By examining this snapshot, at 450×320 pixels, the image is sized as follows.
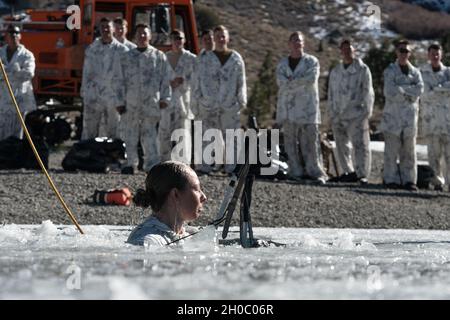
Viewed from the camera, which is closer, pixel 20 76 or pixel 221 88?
pixel 221 88

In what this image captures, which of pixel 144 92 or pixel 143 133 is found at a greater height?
pixel 144 92

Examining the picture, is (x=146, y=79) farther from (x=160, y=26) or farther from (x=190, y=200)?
(x=190, y=200)

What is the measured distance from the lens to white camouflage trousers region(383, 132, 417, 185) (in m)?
16.8

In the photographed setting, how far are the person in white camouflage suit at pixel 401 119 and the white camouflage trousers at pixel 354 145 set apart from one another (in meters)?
0.33

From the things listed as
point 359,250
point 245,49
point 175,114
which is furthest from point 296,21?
point 359,250

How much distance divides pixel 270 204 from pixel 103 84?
3.85 meters

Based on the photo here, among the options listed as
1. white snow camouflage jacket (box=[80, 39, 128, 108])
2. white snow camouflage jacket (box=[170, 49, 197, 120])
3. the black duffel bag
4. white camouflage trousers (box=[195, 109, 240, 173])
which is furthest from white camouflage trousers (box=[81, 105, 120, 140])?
white camouflage trousers (box=[195, 109, 240, 173])

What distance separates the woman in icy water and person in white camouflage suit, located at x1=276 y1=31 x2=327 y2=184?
10088 millimetres

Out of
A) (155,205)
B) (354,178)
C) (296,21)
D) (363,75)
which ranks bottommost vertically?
(296,21)

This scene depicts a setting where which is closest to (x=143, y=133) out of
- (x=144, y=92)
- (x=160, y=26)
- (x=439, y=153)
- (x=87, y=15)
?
(x=144, y=92)

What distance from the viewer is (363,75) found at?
1706 cm

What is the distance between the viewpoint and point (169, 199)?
6285mm
